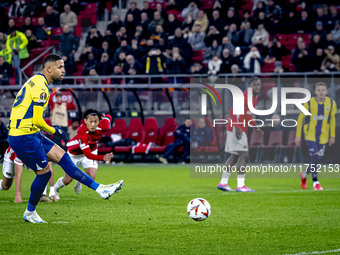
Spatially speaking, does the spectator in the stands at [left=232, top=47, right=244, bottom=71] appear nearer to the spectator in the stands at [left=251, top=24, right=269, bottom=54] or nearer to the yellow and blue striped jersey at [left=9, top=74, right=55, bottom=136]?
the spectator in the stands at [left=251, top=24, right=269, bottom=54]

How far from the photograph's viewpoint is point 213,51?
1859 cm

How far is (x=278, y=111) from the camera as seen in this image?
55.9 feet

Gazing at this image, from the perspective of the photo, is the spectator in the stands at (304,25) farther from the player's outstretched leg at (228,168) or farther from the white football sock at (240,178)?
the white football sock at (240,178)

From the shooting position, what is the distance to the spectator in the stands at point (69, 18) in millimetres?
21953

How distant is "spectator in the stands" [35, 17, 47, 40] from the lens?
21.8m

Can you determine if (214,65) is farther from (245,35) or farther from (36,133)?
(36,133)

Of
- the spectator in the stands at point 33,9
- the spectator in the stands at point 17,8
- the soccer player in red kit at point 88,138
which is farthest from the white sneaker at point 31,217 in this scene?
the spectator in the stands at point 17,8

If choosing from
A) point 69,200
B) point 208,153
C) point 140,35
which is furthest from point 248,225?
point 140,35

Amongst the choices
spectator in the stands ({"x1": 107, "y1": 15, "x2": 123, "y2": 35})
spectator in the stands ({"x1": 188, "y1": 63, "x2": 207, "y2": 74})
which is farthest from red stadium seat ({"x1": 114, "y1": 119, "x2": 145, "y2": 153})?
spectator in the stands ({"x1": 107, "y1": 15, "x2": 123, "y2": 35})

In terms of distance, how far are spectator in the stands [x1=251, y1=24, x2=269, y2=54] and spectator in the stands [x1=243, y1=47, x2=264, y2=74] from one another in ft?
2.71

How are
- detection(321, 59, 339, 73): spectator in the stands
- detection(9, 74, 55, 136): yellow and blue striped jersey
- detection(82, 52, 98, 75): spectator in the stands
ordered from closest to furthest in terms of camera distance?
1. detection(9, 74, 55, 136): yellow and blue striped jersey
2. detection(321, 59, 339, 73): spectator in the stands
3. detection(82, 52, 98, 75): spectator in the stands

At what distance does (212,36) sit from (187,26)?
158 centimetres

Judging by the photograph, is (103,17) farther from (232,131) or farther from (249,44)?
(232,131)

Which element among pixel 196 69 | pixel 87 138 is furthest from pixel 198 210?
pixel 196 69
